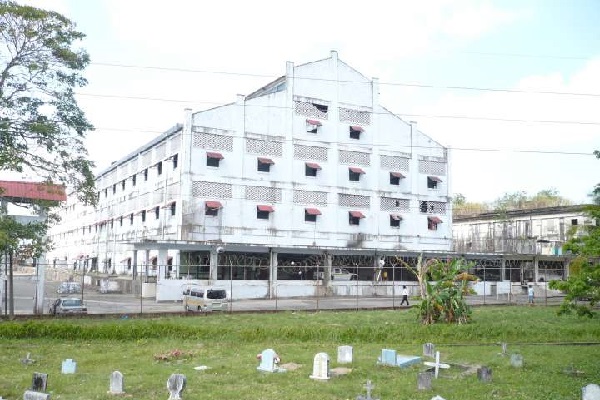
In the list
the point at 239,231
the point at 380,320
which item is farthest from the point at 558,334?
the point at 239,231

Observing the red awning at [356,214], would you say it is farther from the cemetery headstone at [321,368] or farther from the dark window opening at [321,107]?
the cemetery headstone at [321,368]

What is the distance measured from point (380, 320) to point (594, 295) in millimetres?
14486

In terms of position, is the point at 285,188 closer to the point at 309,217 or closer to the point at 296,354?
the point at 309,217

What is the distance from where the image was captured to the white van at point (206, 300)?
35.3m

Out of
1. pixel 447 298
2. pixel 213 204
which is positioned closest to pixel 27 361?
pixel 447 298

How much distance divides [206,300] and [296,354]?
17048 mm

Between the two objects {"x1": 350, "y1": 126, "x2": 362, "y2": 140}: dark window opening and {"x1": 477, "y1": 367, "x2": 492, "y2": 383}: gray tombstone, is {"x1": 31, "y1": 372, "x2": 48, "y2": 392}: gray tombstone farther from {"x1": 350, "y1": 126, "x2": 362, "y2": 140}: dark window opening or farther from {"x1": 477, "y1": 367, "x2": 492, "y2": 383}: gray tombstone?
{"x1": 350, "y1": 126, "x2": 362, "y2": 140}: dark window opening

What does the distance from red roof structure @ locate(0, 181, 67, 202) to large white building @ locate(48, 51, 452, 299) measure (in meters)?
14.9

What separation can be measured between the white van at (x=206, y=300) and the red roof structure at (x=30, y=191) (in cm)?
1039

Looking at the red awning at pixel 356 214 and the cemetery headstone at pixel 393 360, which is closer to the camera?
the cemetery headstone at pixel 393 360

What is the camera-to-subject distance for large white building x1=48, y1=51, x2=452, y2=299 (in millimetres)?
48219

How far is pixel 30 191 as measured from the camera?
27.6 metres

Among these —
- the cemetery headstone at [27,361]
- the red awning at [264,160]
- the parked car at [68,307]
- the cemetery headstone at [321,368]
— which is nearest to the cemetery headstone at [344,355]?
the cemetery headstone at [321,368]

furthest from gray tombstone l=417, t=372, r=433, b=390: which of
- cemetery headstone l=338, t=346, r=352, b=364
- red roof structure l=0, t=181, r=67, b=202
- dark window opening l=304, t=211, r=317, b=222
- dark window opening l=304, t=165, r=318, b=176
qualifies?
dark window opening l=304, t=165, r=318, b=176
